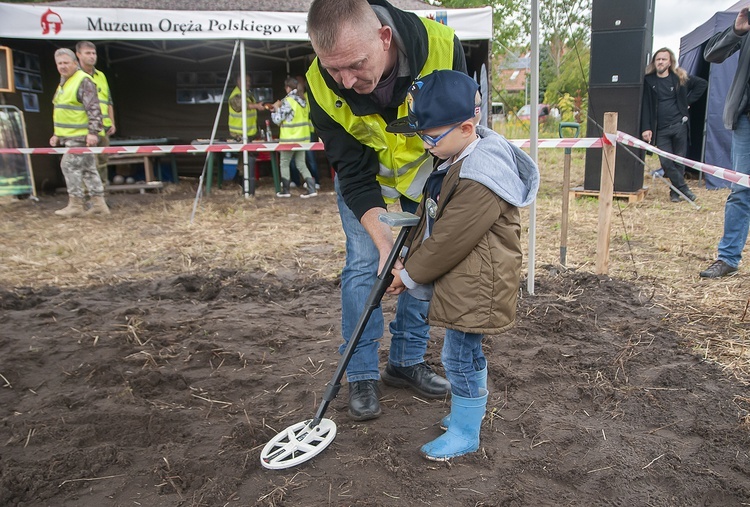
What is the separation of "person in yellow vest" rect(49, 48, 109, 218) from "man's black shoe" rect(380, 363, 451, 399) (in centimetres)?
666

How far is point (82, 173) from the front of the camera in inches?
327

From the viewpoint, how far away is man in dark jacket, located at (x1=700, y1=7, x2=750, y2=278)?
446 centimetres

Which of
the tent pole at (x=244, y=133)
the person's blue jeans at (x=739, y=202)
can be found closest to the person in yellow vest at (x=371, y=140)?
the person's blue jeans at (x=739, y=202)

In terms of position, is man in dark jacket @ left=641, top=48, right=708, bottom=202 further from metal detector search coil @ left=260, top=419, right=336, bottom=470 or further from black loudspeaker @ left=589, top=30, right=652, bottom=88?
metal detector search coil @ left=260, top=419, right=336, bottom=470

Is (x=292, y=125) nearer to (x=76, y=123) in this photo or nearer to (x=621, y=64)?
(x=76, y=123)

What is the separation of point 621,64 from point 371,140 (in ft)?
23.2

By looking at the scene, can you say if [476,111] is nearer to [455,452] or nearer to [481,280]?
[481,280]

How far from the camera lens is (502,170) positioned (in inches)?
83.5

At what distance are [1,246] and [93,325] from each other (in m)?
3.43

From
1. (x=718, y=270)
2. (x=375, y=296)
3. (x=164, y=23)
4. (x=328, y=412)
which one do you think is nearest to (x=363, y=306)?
(x=375, y=296)

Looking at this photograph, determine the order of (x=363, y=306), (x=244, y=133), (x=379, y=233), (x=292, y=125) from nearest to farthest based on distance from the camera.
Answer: (x=379, y=233) → (x=363, y=306) → (x=244, y=133) → (x=292, y=125)

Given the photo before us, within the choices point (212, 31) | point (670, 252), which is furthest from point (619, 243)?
point (212, 31)

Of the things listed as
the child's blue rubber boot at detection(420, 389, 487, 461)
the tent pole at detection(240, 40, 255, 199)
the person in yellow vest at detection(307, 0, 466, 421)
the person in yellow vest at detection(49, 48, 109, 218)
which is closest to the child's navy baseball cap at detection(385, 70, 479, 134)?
the person in yellow vest at detection(307, 0, 466, 421)

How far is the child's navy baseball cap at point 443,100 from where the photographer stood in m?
2.08
